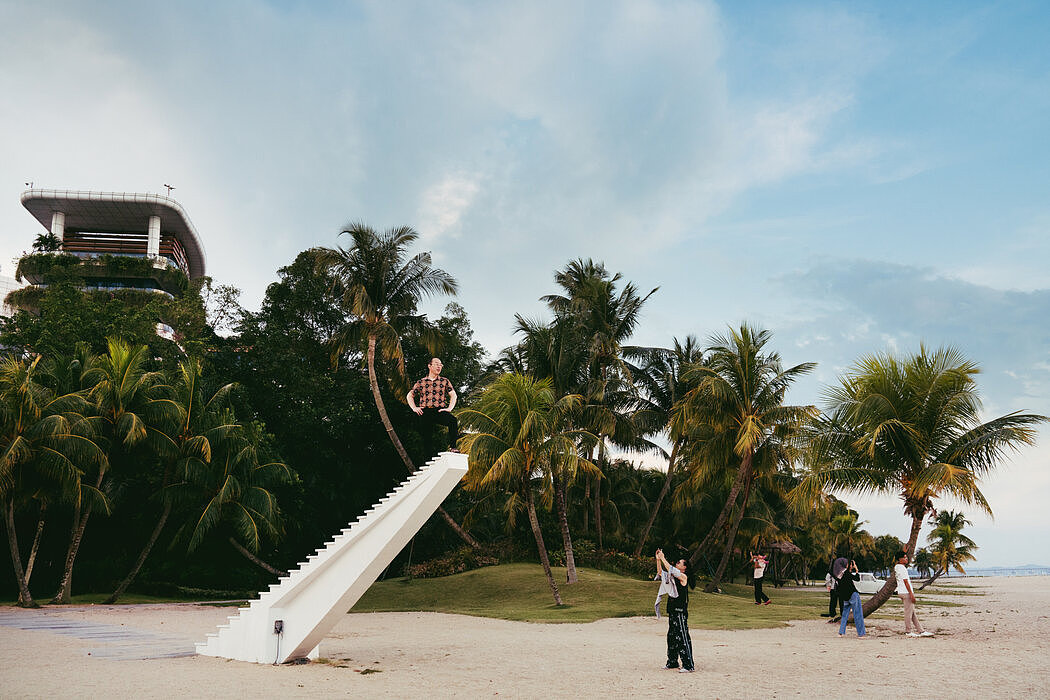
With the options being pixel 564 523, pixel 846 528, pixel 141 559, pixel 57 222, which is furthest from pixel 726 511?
pixel 57 222

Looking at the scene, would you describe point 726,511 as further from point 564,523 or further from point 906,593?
point 906,593

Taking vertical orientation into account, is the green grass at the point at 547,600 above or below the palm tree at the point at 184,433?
below

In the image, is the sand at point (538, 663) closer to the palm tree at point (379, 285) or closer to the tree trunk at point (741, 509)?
the tree trunk at point (741, 509)

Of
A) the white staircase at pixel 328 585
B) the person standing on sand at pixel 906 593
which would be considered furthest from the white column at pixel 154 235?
the person standing on sand at pixel 906 593

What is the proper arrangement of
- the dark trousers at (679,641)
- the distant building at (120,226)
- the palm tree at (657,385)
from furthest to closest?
the distant building at (120,226) → the palm tree at (657,385) → the dark trousers at (679,641)

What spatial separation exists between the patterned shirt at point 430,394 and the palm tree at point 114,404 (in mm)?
14822

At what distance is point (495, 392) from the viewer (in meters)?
21.9

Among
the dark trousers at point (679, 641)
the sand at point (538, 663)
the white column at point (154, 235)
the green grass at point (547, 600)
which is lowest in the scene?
the green grass at point (547, 600)

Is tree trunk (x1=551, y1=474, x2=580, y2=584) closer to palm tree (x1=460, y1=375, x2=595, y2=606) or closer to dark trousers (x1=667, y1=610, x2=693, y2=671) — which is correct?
palm tree (x1=460, y1=375, x2=595, y2=606)

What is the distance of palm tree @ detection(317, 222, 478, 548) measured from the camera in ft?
92.4

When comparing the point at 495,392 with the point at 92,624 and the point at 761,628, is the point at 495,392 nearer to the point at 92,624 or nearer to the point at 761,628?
the point at 761,628

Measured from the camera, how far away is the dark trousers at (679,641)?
9.68m

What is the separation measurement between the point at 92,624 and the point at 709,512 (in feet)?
91.8

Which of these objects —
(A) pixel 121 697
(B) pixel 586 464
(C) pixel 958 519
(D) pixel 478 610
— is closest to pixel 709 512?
(B) pixel 586 464
